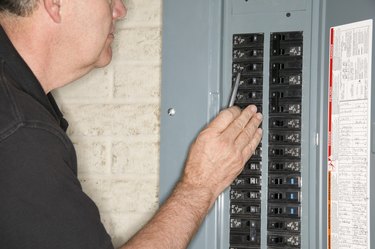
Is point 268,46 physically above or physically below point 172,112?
above

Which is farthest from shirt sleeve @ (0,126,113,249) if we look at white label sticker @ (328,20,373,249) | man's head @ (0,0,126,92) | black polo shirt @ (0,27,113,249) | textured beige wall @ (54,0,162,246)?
textured beige wall @ (54,0,162,246)

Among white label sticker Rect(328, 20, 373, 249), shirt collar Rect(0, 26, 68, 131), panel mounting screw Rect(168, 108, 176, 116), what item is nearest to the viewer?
shirt collar Rect(0, 26, 68, 131)

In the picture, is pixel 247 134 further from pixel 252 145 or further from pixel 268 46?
pixel 268 46

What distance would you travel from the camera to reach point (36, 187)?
68 centimetres

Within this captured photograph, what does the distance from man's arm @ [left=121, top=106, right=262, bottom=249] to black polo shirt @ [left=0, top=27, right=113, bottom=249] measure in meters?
0.21

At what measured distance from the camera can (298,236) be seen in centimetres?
96

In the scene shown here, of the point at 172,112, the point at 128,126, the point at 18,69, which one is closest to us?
the point at 18,69

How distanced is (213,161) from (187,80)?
0.59ft

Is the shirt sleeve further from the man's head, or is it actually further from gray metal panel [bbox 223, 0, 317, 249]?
gray metal panel [bbox 223, 0, 317, 249]

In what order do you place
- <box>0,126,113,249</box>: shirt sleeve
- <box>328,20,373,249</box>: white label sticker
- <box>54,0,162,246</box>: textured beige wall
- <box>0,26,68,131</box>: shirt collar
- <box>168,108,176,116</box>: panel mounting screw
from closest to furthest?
<box>0,126,113,249</box>: shirt sleeve → <box>0,26,68,131</box>: shirt collar → <box>328,20,373,249</box>: white label sticker → <box>168,108,176,116</box>: panel mounting screw → <box>54,0,162,246</box>: textured beige wall

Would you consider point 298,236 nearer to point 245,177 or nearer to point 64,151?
point 245,177

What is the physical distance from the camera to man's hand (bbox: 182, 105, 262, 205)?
0.96 m

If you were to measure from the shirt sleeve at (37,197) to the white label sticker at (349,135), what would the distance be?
0.47 metres

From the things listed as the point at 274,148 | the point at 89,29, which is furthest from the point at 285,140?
the point at 89,29
